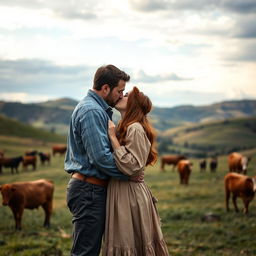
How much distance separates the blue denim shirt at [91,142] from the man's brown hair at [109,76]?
0.19 metres

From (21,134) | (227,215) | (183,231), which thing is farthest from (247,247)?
(21,134)

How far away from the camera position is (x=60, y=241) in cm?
1045

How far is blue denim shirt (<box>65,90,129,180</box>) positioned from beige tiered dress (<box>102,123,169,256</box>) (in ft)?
0.56

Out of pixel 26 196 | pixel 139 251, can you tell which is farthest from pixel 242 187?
pixel 139 251

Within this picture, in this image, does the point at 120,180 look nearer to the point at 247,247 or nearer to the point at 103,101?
the point at 103,101

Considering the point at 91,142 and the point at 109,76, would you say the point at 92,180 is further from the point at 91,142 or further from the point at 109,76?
the point at 109,76

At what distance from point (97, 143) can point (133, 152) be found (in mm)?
420

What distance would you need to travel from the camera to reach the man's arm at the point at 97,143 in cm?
442

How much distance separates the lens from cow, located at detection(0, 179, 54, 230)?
12.7 m

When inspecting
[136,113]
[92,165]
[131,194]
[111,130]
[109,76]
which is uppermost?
[109,76]

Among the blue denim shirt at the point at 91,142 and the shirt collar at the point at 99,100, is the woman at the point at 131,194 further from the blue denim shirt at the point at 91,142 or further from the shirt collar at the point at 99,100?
the shirt collar at the point at 99,100

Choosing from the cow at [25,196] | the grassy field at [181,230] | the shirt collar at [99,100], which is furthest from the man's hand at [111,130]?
the cow at [25,196]

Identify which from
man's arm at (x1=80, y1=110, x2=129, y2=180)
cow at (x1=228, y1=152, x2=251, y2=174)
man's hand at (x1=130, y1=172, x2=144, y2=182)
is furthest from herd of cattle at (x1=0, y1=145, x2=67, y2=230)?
cow at (x1=228, y1=152, x2=251, y2=174)

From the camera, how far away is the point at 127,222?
4.60 meters
